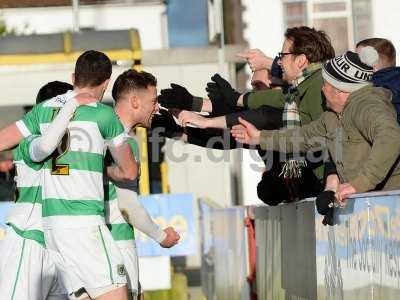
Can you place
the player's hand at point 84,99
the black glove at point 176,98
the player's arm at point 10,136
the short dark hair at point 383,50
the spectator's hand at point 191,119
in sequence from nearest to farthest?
the player's hand at point 84,99 → the player's arm at point 10,136 → the short dark hair at point 383,50 → the spectator's hand at point 191,119 → the black glove at point 176,98

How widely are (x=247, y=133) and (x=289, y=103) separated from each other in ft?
2.06

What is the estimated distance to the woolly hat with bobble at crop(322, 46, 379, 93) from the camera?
7012 mm

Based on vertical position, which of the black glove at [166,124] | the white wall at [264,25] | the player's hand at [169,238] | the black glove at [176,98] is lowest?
the player's hand at [169,238]

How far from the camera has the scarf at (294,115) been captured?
8.16 meters

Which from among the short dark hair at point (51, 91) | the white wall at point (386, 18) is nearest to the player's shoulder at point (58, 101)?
the short dark hair at point (51, 91)

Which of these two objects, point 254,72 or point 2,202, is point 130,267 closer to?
point 254,72

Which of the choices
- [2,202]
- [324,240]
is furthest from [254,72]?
[2,202]

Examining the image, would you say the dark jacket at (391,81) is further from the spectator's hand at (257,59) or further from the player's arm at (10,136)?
the player's arm at (10,136)

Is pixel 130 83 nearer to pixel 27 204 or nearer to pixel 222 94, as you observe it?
pixel 27 204

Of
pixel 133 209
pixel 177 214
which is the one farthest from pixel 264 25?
Answer: pixel 133 209

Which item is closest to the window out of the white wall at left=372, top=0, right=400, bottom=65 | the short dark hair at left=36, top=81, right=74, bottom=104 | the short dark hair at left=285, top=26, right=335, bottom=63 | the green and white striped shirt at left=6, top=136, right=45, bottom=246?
the white wall at left=372, top=0, right=400, bottom=65

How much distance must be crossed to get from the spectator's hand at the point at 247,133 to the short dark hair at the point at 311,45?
769 millimetres

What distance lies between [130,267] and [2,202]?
24.0 ft

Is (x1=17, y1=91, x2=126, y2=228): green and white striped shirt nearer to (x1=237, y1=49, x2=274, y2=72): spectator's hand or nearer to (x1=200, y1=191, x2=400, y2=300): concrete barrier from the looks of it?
(x1=200, y1=191, x2=400, y2=300): concrete barrier
